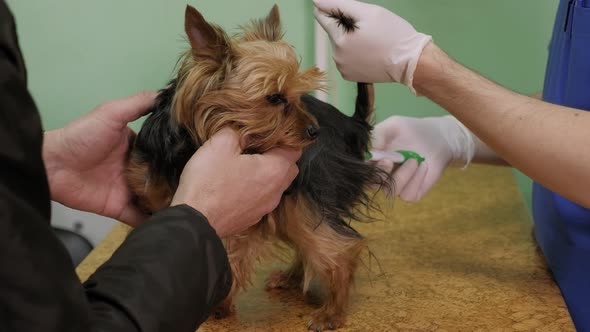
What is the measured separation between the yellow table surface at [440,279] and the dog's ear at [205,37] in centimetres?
44

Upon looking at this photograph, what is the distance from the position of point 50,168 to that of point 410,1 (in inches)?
40.0

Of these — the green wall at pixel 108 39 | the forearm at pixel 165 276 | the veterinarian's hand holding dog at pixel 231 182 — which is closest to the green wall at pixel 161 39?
the green wall at pixel 108 39

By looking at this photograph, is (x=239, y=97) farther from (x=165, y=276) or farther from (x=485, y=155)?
(x=485, y=155)

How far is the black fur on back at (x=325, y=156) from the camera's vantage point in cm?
93

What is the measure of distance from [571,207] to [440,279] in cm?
27

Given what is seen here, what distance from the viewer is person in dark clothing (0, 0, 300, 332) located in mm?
376

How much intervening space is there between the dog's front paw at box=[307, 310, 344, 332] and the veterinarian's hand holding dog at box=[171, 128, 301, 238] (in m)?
0.26

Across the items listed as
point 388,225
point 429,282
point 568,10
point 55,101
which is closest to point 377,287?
point 429,282

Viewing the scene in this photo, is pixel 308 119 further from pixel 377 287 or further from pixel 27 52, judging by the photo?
pixel 27 52

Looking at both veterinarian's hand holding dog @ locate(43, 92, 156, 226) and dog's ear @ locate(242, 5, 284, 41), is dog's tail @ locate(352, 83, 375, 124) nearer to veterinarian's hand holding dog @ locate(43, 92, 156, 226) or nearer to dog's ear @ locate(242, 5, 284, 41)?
dog's ear @ locate(242, 5, 284, 41)

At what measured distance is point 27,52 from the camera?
5.16 feet

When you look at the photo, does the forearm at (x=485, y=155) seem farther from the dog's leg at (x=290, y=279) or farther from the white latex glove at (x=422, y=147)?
the dog's leg at (x=290, y=279)

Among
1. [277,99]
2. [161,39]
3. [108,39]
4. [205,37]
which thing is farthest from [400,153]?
[108,39]

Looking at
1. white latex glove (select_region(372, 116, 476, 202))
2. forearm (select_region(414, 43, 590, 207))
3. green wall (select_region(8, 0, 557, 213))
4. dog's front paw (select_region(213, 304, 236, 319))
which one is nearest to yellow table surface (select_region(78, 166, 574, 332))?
dog's front paw (select_region(213, 304, 236, 319))
